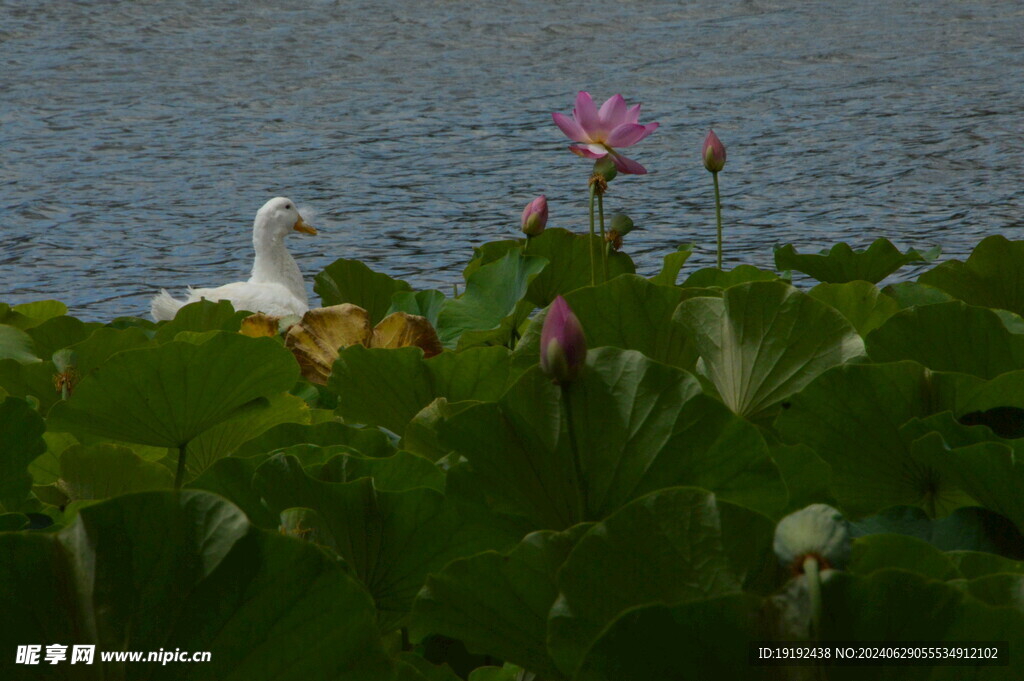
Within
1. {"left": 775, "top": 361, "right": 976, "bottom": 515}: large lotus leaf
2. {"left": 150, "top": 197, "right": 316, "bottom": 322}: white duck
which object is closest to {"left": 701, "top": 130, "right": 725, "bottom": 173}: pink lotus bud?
{"left": 775, "top": 361, "right": 976, "bottom": 515}: large lotus leaf

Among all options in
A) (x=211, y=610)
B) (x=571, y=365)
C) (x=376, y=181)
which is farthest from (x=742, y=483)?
(x=376, y=181)

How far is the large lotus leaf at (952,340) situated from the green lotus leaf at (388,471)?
0.32 metres

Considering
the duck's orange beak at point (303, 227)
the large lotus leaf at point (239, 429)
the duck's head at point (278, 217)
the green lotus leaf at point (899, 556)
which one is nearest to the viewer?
the green lotus leaf at point (899, 556)

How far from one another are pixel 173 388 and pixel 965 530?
0.48m

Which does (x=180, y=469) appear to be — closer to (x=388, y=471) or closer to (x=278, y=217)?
(x=388, y=471)

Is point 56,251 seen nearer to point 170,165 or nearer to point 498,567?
point 170,165

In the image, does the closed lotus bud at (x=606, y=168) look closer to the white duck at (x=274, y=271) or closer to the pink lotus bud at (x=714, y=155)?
the pink lotus bud at (x=714, y=155)

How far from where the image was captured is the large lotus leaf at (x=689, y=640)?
43 cm

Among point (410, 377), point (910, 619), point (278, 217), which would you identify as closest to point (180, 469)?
point (410, 377)

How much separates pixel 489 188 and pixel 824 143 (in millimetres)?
1407

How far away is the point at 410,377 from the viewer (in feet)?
3.09

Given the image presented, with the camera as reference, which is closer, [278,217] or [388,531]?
[388,531]

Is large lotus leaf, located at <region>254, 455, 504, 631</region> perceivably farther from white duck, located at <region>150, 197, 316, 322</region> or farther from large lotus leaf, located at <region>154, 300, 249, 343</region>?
white duck, located at <region>150, 197, 316, 322</region>

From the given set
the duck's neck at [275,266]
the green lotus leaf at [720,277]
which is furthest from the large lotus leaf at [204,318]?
the duck's neck at [275,266]
